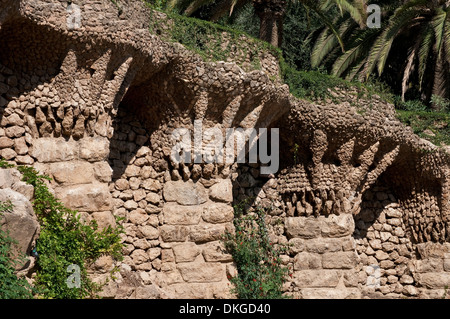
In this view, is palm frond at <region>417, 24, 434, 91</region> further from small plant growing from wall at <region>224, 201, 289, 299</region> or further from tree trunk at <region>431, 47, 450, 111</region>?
small plant growing from wall at <region>224, 201, 289, 299</region>

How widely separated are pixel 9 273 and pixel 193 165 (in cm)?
465

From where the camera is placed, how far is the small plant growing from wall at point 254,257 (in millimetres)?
12781

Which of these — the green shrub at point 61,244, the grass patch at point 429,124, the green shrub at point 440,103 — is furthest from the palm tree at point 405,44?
the green shrub at point 61,244

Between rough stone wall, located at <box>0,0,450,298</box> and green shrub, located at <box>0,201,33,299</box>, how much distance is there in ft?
5.42

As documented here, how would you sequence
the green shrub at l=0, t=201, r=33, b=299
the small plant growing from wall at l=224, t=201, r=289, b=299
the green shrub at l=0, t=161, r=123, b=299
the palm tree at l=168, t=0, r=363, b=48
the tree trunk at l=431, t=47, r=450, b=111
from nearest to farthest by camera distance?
the green shrub at l=0, t=201, r=33, b=299 → the green shrub at l=0, t=161, r=123, b=299 → the small plant growing from wall at l=224, t=201, r=289, b=299 → the palm tree at l=168, t=0, r=363, b=48 → the tree trunk at l=431, t=47, r=450, b=111

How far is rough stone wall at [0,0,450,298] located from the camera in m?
10.4

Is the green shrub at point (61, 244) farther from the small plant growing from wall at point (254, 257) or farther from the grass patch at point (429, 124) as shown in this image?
the grass patch at point (429, 124)

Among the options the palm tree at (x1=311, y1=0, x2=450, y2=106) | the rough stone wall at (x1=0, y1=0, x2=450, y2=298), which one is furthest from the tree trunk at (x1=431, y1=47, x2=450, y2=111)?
the rough stone wall at (x1=0, y1=0, x2=450, y2=298)

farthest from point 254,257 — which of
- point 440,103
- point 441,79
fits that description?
point 441,79

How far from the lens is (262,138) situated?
595 inches

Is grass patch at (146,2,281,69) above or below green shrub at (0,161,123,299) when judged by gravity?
above

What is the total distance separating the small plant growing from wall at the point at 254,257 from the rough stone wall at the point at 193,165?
0.25 m

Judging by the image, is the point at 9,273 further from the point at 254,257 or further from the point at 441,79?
the point at 441,79
